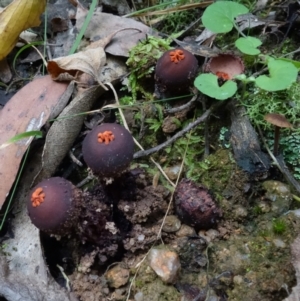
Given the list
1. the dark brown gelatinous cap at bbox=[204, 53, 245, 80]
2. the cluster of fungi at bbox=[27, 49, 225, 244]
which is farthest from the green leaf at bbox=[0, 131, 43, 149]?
the dark brown gelatinous cap at bbox=[204, 53, 245, 80]

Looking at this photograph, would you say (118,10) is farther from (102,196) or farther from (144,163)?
(102,196)

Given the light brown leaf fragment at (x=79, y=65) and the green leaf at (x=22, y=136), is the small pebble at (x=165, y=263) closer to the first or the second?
the green leaf at (x=22, y=136)

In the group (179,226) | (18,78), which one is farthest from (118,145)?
(18,78)

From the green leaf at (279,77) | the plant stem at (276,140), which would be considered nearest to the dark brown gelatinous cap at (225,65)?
the green leaf at (279,77)

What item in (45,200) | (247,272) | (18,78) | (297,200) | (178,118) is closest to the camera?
(45,200)

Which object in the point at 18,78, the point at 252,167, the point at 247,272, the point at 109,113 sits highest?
the point at 18,78

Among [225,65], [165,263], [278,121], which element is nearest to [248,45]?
[225,65]

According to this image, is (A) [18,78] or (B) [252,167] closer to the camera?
(B) [252,167]

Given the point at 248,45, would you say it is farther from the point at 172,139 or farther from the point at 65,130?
the point at 65,130
